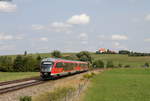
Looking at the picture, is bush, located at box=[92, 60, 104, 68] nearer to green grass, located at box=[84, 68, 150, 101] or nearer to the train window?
the train window

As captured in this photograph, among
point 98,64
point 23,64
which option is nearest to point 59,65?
point 23,64

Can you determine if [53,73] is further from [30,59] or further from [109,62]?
[109,62]

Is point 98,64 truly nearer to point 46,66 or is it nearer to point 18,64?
point 18,64

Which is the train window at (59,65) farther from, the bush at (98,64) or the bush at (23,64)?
the bush at (98,64)

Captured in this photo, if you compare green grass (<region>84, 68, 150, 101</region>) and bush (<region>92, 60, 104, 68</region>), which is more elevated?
green grass (<region>84, 68, 150, 101</region>)

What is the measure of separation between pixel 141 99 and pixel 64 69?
70.4ft

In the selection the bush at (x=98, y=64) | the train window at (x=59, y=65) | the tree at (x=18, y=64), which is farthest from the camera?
the bush at (x=98, y=64)

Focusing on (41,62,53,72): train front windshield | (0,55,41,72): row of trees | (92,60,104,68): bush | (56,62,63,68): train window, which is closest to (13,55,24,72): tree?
(0,55,41,72): row of trees

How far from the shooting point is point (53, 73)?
115 feet

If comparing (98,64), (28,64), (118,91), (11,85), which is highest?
(28,64)

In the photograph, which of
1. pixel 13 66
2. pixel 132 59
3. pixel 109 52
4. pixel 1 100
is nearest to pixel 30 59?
pixel 13 66

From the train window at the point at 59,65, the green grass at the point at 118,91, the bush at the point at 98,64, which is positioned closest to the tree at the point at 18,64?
the train window at the point at 59,65

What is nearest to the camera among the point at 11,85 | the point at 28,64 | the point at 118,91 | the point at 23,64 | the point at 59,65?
the point at 118,91

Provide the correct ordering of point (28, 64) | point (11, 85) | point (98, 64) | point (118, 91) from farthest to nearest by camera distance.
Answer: point (98, 64)
point (28, 64)
point (11, 85)
point (118, 91)
